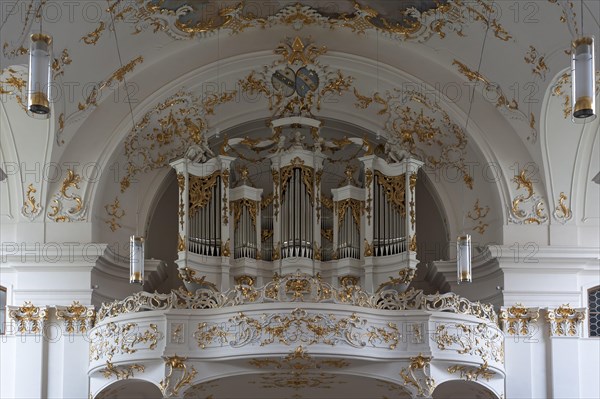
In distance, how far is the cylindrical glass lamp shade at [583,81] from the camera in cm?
1596

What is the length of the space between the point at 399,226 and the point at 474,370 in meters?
3.35

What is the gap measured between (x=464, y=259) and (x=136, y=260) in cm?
599

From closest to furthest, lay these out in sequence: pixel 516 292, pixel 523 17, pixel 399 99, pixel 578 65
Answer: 1. pixel 578 65
2. pixel 523 17
3. pixel 516 292
4. pixel 399 99

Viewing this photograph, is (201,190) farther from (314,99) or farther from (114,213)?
(314,99)

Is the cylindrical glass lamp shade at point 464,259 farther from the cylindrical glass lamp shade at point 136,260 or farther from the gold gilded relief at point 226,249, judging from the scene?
the cylindrical glass lamp shade at point 136,260

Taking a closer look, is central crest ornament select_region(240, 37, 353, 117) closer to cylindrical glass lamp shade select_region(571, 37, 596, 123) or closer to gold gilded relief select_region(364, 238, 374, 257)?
gold gilded relief select_region(364, 238, 374, 257)

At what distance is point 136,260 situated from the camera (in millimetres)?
23953

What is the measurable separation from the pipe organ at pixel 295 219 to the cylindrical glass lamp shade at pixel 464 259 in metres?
1.13

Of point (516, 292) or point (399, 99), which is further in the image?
point (399, 99)

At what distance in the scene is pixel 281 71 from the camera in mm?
26406

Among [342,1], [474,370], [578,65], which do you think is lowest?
[474,370]

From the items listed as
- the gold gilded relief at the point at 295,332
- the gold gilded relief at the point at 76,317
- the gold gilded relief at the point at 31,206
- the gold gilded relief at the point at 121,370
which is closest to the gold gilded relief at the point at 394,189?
the gold gilded relief at the point at 295,332

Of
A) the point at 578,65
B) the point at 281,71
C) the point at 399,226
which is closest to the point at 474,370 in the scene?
the point at 399,226

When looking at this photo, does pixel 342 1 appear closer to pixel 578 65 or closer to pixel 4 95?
pixel 4 95
